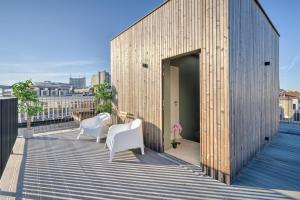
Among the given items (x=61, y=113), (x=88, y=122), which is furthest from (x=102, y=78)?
(x=88, y=122)

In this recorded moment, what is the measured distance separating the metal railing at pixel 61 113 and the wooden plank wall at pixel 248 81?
19.9 ft

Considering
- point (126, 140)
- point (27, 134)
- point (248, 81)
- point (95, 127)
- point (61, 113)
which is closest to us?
point (248, 81)

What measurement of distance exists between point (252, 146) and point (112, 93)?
4.70 metres

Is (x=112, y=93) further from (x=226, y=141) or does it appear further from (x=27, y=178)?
(x=226, y=141)

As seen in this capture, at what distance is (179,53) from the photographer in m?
3.64

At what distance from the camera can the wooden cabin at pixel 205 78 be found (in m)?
2.81

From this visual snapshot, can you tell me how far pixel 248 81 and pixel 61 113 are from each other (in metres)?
6.97

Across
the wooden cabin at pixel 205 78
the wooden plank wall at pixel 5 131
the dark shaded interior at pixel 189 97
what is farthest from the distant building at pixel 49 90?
the dark shaded interior at pixel 189 97

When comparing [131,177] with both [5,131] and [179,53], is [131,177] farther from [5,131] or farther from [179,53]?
[179,53]

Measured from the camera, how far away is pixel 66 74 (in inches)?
987

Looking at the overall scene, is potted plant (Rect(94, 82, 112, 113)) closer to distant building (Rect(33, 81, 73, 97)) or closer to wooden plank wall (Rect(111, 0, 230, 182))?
wooden plank wall (Rect(111, 0, 230, 182))

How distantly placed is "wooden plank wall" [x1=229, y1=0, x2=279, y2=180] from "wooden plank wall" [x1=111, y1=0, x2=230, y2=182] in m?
0.14

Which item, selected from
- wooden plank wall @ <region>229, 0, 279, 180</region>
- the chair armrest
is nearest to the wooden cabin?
wooden plank wall @ <region>229, 0, 279, 180</region>

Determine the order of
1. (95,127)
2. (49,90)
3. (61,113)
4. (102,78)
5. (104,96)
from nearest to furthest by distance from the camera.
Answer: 1. (95,127)
2. (104,96)
3. (61,113)
4. (49,90)
5. (102,78)
